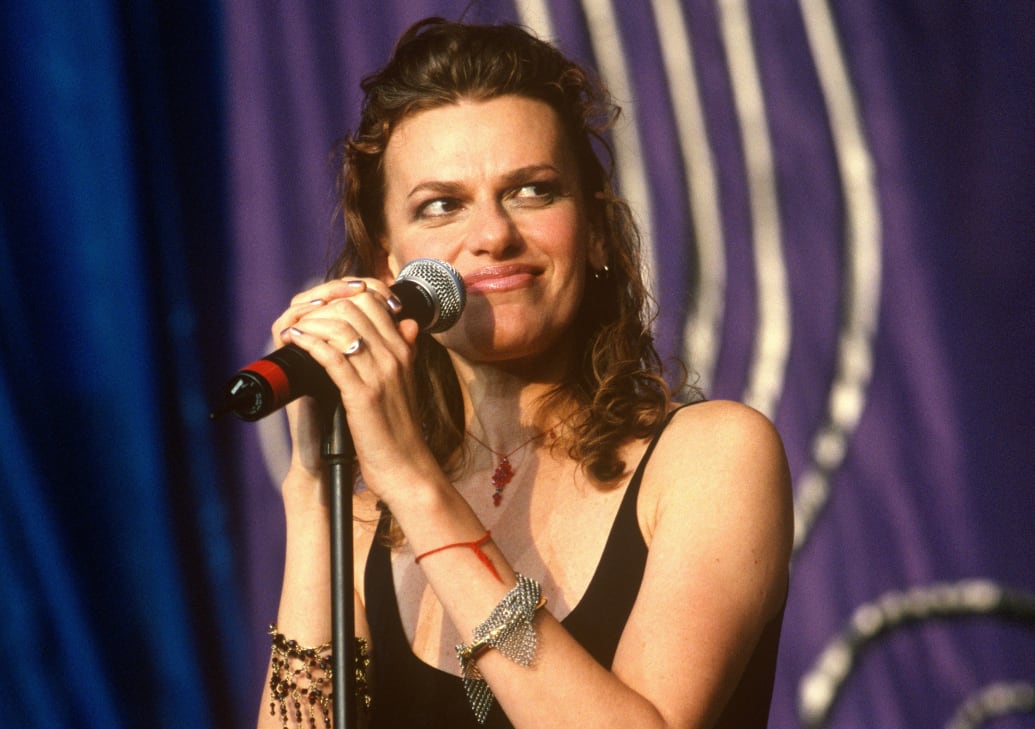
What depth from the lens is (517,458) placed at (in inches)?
65.1

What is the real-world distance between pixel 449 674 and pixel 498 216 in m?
0.53

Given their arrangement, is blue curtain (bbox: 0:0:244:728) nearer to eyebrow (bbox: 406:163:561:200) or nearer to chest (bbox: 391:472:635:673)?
chest (bbox: 391:472:635:673)

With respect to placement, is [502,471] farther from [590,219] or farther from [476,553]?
[476,553]

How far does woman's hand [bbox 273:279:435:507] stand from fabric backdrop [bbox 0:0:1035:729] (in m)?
0.97

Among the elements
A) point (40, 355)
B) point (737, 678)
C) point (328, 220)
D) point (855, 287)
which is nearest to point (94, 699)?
point (40, 355)

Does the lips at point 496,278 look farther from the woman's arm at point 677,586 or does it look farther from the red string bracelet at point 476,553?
the red string bracelet at point 476,553

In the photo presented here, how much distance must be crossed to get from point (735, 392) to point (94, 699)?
113cm

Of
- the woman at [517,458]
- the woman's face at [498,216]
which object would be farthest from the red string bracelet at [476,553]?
the woman's face at [498,216]

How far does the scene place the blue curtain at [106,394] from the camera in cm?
192

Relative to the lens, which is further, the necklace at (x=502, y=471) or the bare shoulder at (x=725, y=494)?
the necklace at (x=502, y=471)

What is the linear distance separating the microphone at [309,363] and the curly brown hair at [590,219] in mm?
398

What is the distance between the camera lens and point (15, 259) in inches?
77.5

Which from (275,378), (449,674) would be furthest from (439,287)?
(449,674)

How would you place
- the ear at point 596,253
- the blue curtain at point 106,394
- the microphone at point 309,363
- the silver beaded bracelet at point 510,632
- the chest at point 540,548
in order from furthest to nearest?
the blue curtain at point 106,394
the ear at point 596,253
the chest at point 540,548
the silver beaded bracelet at point 510,632
the microphone at point 309,363
